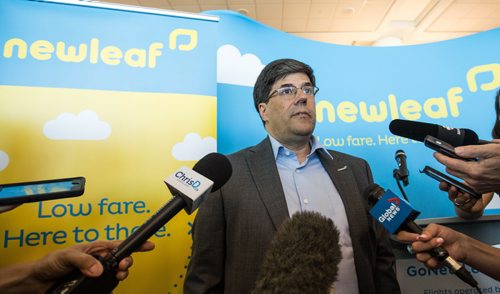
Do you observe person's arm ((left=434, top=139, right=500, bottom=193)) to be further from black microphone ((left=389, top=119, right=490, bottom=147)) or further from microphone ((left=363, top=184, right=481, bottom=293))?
microphone ((left=363, top=184, right=481, bottom=293))

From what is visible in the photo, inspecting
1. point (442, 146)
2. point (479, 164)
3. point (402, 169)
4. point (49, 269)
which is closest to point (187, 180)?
point (49, 269)

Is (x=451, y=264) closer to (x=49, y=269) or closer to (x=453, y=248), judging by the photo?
(x=453, y=248)

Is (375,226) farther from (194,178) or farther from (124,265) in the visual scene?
(124,265)

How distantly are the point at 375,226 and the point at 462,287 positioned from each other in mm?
784

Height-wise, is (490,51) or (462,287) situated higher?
(490,51)

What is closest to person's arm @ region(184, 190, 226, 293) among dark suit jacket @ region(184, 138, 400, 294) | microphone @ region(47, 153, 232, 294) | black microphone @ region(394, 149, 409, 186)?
dark suit jacket @ region(184, 138, 400, 294)

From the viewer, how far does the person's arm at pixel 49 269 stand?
0.85m

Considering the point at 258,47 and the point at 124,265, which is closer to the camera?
the point at 124,265

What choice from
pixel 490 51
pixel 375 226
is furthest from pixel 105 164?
pixel 490 51

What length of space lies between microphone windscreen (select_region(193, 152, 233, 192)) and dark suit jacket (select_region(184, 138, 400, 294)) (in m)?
0.41

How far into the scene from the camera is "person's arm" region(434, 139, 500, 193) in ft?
3.54

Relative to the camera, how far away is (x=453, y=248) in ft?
3.62

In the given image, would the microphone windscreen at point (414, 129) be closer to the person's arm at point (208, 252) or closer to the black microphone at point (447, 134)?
the black microphone at point (447, 134)

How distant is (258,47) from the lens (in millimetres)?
2334
